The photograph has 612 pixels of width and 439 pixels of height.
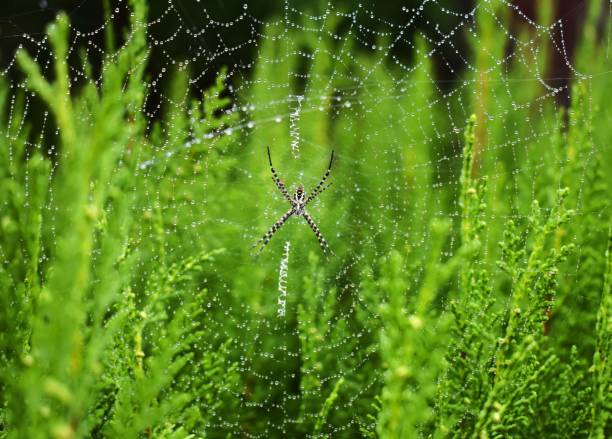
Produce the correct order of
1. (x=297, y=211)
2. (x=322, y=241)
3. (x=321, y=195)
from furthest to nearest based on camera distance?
(x=321, y=195) < (x=297, y=211) < (x=322, y=241)

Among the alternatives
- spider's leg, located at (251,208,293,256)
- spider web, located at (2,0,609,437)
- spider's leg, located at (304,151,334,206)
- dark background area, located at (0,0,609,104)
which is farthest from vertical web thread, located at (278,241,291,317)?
dark background area, located at (0,0,609,104)

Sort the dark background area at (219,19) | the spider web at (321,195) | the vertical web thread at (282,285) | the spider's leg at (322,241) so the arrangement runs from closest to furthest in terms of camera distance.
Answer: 1. the spider web at (321,195)
2. the vertical web thread at (282,285)
3. the spider's leg at (322,241)
4. the dark background area at (219,19)

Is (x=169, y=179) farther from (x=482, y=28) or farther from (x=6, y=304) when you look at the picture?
(x=482, y=28)

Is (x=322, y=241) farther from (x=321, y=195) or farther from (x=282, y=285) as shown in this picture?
(x=321, y=195)

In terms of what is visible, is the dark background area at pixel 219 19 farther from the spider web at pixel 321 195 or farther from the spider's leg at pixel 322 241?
the spider's leg at pixel 322 241

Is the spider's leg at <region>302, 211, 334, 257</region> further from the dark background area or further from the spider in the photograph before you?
the dark background area

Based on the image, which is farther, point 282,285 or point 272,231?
point 272,231

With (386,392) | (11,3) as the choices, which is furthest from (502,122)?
(11,3)

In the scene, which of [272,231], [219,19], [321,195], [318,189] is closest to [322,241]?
[272,231]

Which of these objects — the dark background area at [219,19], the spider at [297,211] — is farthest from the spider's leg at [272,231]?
the dark background area at [219,19]
